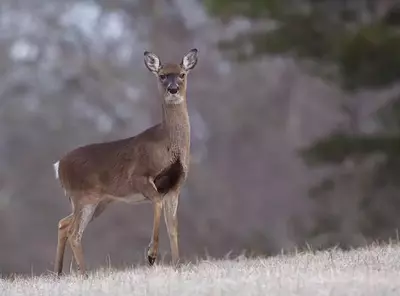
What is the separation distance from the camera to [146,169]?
10.1 metres

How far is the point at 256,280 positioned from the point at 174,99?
3282mm

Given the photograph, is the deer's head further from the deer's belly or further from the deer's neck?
the deer's belly

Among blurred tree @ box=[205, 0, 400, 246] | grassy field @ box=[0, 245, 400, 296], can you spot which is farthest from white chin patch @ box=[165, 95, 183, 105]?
blurred tree @ box=[205, 0, 400, 246]

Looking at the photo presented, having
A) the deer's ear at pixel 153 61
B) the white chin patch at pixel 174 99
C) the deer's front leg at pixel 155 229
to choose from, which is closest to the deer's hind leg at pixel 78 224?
the deer's front leg at pixel 155 229

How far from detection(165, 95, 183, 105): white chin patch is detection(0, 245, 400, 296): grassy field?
1660 mm

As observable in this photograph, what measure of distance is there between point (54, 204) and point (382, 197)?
8839 millimetres

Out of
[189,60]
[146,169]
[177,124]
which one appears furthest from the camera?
[189,60]

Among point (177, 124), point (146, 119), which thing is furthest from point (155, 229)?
point (146, 119)

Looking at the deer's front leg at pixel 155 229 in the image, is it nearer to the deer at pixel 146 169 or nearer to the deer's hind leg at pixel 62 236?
the deer at pixel 146 169

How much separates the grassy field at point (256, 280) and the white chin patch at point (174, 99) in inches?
65.4

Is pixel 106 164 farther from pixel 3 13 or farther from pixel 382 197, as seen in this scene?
pixel 3 13

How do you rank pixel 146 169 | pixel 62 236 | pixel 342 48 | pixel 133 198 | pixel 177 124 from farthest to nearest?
pixel 342 48 < pixel 62 236 < pixel 177 124 < pixel 133 198 < pixel 146 169

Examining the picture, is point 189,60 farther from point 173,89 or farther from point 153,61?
point 173,89

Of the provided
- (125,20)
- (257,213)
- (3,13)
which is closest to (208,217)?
(257,213)
